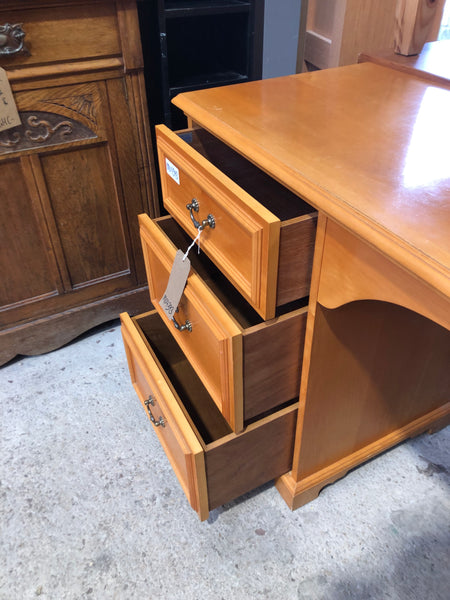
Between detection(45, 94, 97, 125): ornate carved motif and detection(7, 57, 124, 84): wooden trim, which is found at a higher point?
detection(7, 57, 124, 84): wooden trim

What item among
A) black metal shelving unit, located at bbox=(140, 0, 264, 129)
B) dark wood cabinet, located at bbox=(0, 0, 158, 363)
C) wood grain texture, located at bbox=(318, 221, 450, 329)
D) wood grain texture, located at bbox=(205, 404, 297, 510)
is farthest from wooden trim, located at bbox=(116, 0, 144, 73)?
wood grain texture, located at bbox=(205, 404, 297, 510)

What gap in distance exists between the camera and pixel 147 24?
1.21 m

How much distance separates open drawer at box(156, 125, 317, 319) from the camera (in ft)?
2.07

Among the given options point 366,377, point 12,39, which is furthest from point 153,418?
point 12,39

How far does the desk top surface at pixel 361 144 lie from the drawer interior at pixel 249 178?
0.09 m

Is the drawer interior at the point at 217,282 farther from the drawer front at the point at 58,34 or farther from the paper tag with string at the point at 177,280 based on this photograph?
the drawer front at the point at 58,34

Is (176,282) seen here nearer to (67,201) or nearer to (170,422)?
(170,422)

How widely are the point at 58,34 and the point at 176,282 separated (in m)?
0.60

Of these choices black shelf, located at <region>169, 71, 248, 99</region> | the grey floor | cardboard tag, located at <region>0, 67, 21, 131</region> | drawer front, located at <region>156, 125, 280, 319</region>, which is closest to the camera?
drawer front, located at <region>156, 125, 280, 319</region>

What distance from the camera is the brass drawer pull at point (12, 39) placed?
933 millimetres

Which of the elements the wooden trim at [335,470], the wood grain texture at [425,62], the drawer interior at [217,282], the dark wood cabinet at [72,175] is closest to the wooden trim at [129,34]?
the dark wood cabinet at [72,175]

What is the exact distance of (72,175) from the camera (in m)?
1.15

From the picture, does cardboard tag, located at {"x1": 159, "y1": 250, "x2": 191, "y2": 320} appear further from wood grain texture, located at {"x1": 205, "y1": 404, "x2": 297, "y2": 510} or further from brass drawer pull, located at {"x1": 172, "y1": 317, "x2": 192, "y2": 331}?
wood grain texture, located at {"x1": 205, "y1": 404, "x2": 297, "y2": 510}

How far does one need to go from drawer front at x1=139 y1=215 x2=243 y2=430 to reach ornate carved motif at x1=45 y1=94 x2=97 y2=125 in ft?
1.02
